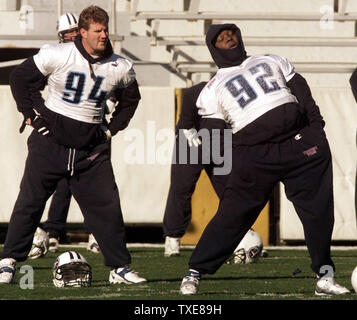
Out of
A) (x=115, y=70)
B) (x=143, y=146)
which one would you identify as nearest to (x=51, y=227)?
(x=143, y=146)

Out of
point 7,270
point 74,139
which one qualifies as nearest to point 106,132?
point 74,139

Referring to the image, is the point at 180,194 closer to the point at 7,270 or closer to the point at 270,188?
the point at 7,270

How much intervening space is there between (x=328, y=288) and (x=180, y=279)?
1.70m

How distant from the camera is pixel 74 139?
8.92m

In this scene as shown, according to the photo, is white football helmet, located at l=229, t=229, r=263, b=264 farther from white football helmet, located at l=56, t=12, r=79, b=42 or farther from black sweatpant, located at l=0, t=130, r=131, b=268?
white football helmet, located at l=56, t=12, r=79, b=42

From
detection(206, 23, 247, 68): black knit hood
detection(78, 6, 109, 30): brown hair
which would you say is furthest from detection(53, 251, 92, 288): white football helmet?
detection(206, 23, 247, 68): black knit hood

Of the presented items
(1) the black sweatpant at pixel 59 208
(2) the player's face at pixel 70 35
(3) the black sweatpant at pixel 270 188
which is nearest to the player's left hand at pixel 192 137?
(2) the player's face at pixel 70 35

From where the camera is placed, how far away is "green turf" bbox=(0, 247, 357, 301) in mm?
8242

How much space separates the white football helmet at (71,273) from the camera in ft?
29.1

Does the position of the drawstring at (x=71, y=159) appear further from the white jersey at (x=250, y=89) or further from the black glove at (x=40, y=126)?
the white jersey at (x=250, y=89)

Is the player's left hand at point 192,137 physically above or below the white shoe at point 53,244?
above

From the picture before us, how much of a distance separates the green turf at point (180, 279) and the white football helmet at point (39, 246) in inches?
3.0

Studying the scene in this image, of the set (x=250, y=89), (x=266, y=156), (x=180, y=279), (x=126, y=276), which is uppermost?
(x=250, y=89)
